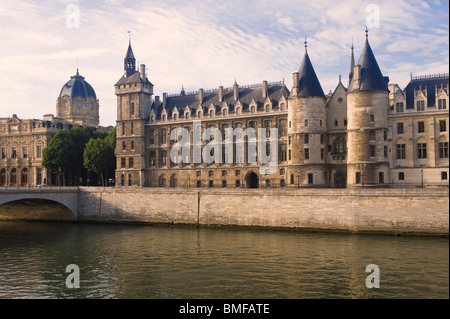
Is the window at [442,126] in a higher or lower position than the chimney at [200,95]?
lower

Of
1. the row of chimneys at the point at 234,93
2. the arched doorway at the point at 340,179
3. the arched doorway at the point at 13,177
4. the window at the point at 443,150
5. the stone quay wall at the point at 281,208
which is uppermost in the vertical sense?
the row of chimneys at the point at 234,93

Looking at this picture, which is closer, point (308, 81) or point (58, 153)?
point (308, 81)

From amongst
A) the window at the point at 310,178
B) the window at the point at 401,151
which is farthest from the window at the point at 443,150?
the window at the point at 310,178

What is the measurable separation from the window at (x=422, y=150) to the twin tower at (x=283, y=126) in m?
3.89

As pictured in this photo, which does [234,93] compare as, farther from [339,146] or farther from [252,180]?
[339,146]

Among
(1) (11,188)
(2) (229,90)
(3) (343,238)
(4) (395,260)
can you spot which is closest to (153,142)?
(2) (229,90)

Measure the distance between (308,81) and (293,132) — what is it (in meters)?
6.41

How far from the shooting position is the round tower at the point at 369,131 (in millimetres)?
54188

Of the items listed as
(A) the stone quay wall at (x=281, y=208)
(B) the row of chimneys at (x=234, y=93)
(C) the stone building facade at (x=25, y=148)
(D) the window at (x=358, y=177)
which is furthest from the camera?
(C) the stone building facade at (x=25, y=148)

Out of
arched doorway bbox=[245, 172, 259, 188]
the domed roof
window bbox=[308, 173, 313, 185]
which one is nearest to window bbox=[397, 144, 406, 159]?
window bbox=[308, 173, 313, 185]

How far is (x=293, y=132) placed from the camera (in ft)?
195

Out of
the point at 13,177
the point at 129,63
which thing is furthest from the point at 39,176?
the point at 129,63

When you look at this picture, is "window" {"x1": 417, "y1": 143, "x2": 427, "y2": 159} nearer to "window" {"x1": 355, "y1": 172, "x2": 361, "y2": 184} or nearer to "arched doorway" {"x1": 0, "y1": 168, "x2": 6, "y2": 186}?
"window" {"x1": 355, "y1": 172, "x2": 361, "y2": 184}

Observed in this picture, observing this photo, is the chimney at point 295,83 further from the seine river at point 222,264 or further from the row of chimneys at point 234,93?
the seine river at point 222,264
